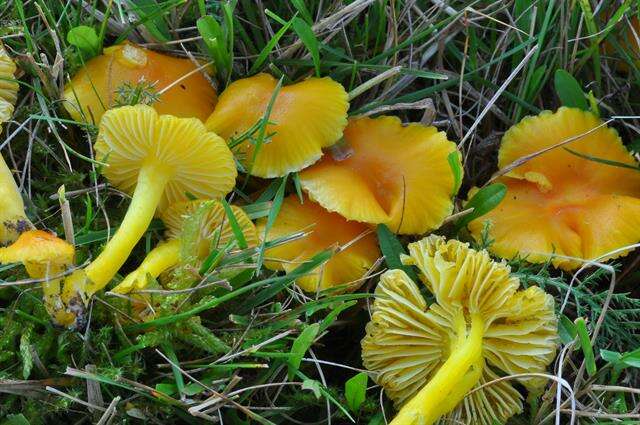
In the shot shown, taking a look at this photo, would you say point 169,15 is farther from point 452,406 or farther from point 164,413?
point 452,406

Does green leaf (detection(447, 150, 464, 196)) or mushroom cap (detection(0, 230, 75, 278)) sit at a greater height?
mushroom cap (detection(0, 230, 75, 278))

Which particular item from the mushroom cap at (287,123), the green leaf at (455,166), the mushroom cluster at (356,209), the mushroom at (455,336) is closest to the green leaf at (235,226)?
the mushroom cluster at (356,209)

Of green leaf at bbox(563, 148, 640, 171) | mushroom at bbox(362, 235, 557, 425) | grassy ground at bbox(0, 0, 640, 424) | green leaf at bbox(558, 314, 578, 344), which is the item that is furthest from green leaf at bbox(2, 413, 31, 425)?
green leaf at bbox(563, 148, 640, 171)

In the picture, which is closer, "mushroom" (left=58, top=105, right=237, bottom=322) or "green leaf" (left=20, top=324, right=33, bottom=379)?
"green leaf" (left=20, top=324, right=33, bottom=379)

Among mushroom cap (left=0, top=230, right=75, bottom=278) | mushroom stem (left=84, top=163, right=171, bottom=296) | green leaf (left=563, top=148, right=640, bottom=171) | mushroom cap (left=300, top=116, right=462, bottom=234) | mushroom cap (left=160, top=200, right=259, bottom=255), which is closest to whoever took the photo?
mushroom cap (left=0, top=230, right=75, bottom=278)

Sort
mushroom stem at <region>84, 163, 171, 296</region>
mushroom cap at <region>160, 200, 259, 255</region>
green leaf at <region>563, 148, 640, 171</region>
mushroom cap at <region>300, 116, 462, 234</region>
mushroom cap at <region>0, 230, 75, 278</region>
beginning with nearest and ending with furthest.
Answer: mushroom cap at <region>0, 230, 75, 278</region>
mushroom stem at <region>84, 163, 171, 296</region>
mushroom cap at <region>160, 200, 259, 255</region>
mushroom cap at <region>300, 116, 462, 234</region>
green leaf at <region>563, 148, 640, 171</region>

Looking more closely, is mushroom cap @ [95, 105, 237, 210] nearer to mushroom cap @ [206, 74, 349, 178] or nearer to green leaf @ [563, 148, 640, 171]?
mushroom cap @ [206, 74, 349, 178]

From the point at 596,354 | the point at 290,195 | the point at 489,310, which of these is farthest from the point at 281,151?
the point at 596,354
